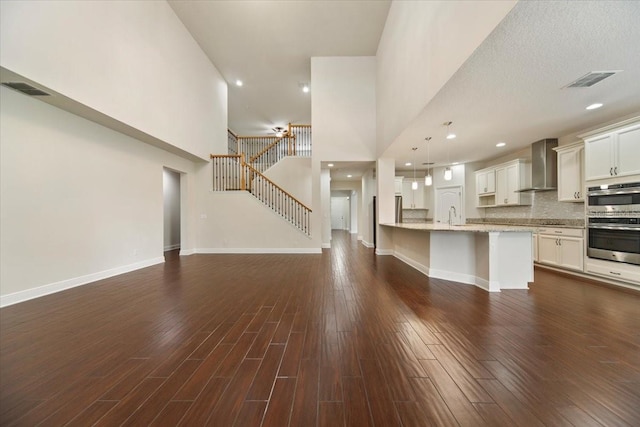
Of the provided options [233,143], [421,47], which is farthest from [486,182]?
[233,143]

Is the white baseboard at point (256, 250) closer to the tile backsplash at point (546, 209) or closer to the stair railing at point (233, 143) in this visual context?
the stair railing at point (233, 143)

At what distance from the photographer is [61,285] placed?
3689 millimetres

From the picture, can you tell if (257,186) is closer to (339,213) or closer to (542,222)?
(542,222)

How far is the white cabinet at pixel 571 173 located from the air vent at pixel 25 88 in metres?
9.17

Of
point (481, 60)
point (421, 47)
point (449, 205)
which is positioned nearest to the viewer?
point (481, 60)

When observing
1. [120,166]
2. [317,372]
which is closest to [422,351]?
[317,372]

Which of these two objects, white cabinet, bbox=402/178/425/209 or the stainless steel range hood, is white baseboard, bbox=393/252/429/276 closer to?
white cabinet, bbox=402/178/425/209

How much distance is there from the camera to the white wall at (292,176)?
28.2 ft

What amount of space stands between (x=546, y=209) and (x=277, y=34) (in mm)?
8359

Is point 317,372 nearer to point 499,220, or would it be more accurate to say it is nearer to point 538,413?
point 538,413

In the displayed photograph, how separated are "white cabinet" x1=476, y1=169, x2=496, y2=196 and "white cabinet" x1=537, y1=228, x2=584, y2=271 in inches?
79.6

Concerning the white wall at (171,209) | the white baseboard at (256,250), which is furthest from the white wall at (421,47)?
the white wall at (171,209)

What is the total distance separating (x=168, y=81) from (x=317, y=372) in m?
6.93

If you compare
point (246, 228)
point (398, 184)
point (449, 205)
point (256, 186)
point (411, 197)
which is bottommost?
point (246, 228)
